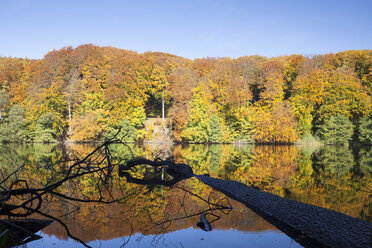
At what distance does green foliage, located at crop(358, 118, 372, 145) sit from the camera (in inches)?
904

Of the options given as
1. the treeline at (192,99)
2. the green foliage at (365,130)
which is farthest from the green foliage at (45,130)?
the green foliage at (365,130)

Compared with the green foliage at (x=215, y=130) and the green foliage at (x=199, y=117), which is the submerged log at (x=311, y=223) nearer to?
the green foliage at (x=199, y=117)

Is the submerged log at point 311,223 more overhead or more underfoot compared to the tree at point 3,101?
more underfoot

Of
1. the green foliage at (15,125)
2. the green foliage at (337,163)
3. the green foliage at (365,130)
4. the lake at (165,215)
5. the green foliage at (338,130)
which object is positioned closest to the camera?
the lake at (165,215)

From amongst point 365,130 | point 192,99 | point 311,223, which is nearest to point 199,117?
point 192,99

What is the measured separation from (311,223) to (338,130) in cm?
2333

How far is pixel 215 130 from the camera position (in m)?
25.8

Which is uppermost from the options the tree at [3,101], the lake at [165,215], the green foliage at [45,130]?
the tree at [3,101]

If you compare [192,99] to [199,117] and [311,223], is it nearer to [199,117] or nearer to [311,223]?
[199,117]

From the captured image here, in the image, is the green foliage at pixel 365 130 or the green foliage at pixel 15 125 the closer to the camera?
the green foliage at pixel 365 130

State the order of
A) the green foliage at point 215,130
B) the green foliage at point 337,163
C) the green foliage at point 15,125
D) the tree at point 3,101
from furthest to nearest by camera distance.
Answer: the tree at point 3,101
the green foliage at point 15,125
the green foliage at point 215,130
the green foliage at point 337,163

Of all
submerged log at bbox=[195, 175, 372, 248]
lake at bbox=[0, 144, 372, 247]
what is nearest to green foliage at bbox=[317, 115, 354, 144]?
lake at bbox=[0, 144, 372, 247]

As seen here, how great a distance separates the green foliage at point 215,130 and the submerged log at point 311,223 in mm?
20693

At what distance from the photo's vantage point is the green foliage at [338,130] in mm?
23766
